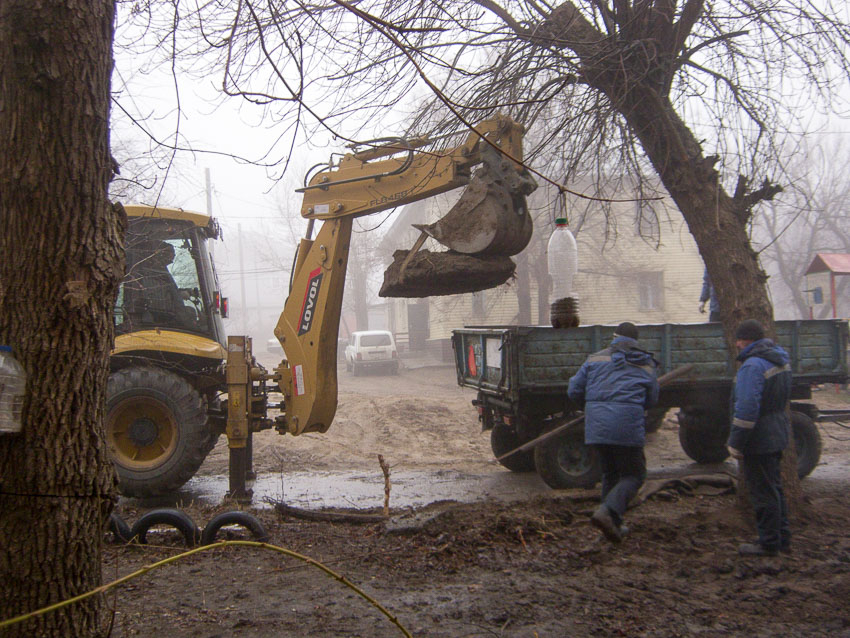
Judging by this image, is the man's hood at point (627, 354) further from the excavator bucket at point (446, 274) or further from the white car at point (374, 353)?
the white car at point (374, 353)

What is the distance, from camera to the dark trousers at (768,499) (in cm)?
509

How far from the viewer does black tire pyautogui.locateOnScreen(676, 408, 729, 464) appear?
883 cm

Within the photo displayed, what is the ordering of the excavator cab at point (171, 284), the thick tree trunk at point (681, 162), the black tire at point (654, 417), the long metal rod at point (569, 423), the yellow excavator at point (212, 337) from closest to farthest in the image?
the thick tree trunk at point (681, 162)
the yellow excavator at point (212, 337)
the excavator cab at point (171, 284)
the long metal rod at point (569, 423)
the black tire at point (654, 417)

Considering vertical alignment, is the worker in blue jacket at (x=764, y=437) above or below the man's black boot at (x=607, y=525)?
above

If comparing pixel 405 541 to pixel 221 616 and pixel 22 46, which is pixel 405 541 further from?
pixel 22 46

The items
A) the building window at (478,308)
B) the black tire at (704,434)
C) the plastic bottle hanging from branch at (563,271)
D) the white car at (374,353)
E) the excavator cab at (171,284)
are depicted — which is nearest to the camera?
the plastic bottle hanging from branch at (563,271)

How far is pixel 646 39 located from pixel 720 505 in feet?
14.1

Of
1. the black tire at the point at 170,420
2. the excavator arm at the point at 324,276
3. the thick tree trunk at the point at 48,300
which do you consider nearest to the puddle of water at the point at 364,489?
the black tire at the point at 170,420

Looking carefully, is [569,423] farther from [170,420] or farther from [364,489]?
[170,420]

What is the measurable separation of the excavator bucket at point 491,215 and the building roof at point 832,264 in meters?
14.2

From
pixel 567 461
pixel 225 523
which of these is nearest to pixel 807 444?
pixel 567 461

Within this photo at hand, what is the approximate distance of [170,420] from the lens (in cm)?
721

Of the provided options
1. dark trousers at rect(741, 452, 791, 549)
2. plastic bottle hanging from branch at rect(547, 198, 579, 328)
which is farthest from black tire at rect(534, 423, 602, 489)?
dark trousers at rect(741, 452, 791, 549)

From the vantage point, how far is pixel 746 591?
4.48 m
